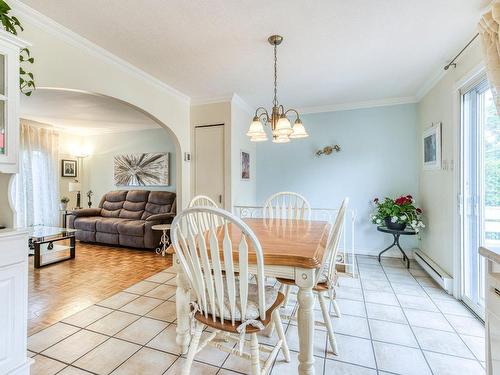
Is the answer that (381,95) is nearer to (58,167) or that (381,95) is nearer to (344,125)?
(344,125)

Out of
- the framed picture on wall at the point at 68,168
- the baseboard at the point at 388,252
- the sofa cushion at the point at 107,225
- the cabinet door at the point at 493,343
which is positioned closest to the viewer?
the cabinet door at the point at 493,343

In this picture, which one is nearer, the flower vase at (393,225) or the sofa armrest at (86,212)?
the flower vase at (393,225)

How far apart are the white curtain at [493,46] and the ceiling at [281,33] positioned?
0.32 metres

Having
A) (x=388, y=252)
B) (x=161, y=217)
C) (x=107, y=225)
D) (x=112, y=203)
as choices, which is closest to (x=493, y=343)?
(x=388, y=252)

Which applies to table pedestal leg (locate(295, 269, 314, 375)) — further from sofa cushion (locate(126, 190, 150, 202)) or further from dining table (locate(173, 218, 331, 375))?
sofa cushion (locate(126, 190, 150, 202))

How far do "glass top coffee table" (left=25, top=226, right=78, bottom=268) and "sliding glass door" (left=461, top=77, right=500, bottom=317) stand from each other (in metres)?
5.03

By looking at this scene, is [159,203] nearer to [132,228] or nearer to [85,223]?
[132,228]

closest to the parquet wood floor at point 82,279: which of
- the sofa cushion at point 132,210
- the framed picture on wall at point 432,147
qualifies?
the sofa cushion at point 132,210

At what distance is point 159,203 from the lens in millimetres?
4949

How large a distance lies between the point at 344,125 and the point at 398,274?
2.36 metres

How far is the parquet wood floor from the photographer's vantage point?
2.29 m

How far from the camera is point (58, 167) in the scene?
545 cm

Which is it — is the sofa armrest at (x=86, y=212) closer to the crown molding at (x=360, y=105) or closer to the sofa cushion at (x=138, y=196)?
the sofa cushion at (x=138, y=196)

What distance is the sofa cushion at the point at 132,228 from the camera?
4302mm
